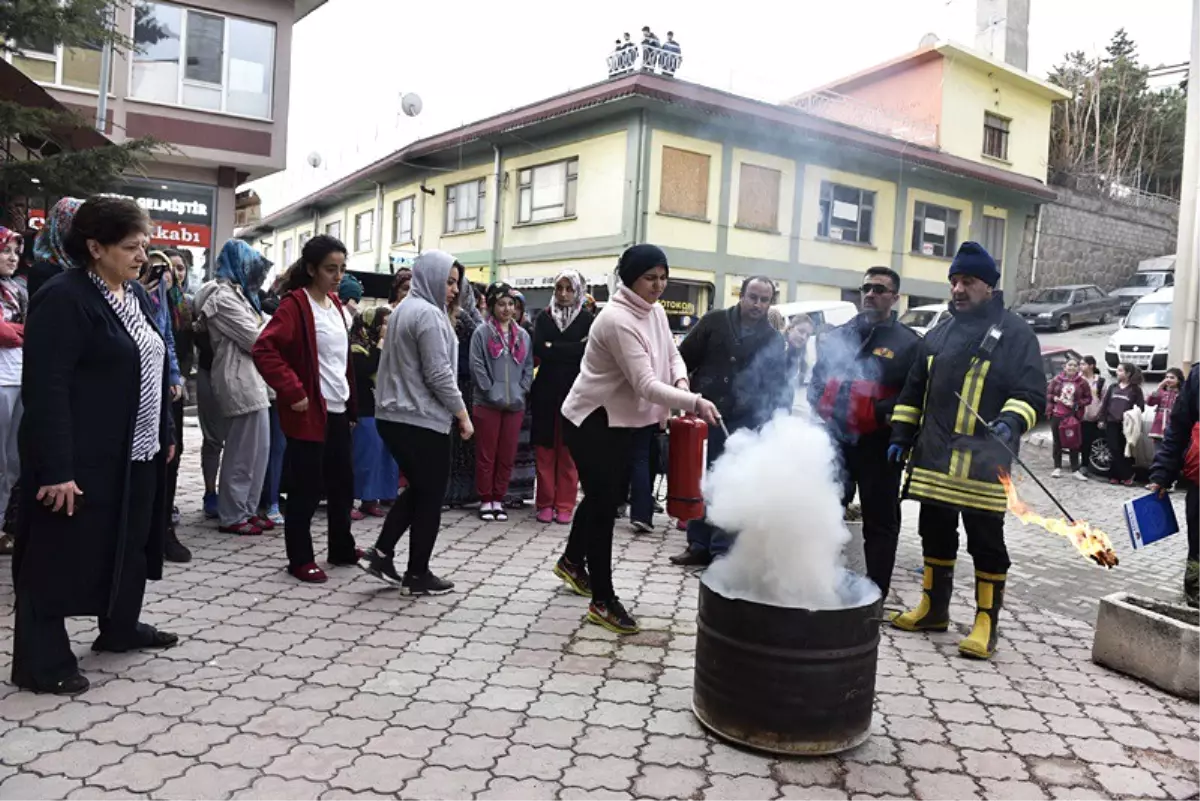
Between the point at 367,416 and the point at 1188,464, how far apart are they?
570 cm

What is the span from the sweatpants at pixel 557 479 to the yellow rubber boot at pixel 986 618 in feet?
11.4

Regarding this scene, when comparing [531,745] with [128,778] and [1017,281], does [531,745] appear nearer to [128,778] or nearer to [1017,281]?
[128,778]

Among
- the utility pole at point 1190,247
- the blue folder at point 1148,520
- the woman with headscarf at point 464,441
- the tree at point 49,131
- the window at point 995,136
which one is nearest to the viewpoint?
the blue folder at point 1148,520

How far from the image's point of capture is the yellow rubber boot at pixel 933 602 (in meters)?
4.82

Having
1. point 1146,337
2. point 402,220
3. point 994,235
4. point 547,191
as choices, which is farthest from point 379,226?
point 1146,337

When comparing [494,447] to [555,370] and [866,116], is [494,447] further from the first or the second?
[866,116]

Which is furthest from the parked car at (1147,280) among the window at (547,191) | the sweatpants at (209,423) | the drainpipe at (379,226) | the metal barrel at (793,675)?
the metal barrel at (793,675)

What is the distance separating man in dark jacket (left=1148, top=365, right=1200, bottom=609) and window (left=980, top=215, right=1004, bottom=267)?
1066 inches

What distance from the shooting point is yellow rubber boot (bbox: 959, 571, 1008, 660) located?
4.47 metres

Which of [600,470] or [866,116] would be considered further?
[866,116]

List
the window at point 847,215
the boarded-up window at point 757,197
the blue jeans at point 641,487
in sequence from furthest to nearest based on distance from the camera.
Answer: the window at point 847,215
the boarded-up window at point 757,197
the blue jeans at point 641,487

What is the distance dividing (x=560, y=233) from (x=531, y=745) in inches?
856

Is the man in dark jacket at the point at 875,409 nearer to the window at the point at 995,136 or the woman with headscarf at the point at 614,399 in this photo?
the woman with headscarf at the point at 614,399

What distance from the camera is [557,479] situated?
7293 millimetres
